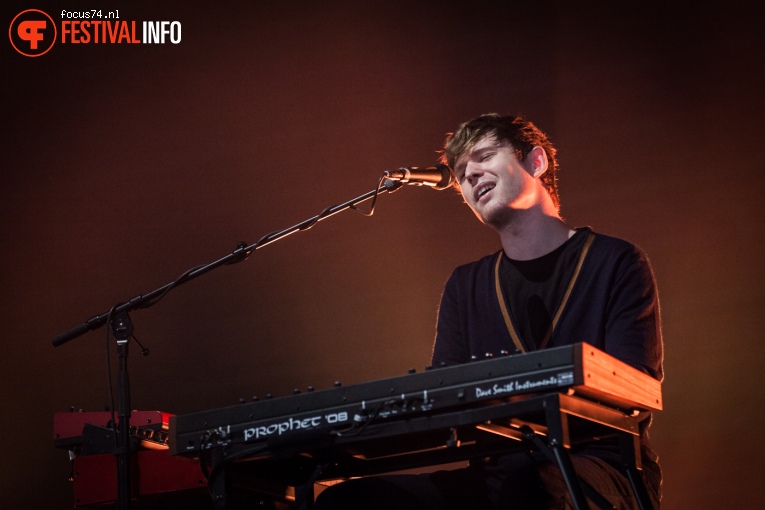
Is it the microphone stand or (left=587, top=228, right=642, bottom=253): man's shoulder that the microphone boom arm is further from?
(left=587, top=228, right=642, bottom=253): man's shoulder

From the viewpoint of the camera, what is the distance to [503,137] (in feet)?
9.84

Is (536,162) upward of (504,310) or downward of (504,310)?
upward

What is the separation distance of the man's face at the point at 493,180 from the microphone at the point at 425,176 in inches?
2.8

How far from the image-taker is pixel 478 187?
292 centimetres

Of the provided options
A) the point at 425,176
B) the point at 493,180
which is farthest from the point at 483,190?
the point at 425,176

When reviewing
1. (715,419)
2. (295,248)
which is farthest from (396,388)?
(295,248)

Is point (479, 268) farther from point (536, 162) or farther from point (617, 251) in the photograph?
point (617, 251)

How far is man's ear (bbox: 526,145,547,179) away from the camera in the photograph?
2.98 m

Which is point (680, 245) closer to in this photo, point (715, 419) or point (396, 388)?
point (715, 419)

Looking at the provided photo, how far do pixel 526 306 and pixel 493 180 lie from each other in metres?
0.44

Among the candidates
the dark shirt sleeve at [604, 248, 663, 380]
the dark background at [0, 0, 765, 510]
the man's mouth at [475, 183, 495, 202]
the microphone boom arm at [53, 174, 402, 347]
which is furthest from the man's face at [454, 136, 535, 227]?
the dark background at [0, 0, 765, 510]

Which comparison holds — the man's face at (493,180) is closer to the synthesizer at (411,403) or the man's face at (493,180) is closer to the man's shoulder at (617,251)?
the man's shoulder at (617,251)

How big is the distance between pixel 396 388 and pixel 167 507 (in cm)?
189

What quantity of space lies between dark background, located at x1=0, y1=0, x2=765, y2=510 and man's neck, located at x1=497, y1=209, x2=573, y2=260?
129cm
